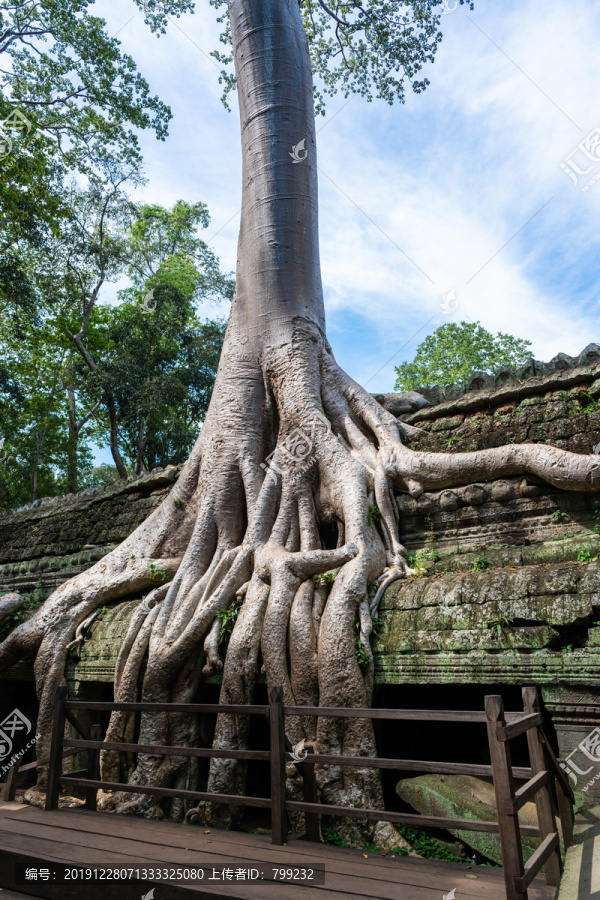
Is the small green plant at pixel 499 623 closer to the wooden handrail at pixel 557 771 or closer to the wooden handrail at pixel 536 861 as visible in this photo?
the wooden handrail at pixel 557 771

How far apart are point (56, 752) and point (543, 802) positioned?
273cm

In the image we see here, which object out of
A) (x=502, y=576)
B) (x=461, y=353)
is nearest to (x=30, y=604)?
(x=502, y=576)

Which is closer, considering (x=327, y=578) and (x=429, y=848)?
(x=429, y=848)

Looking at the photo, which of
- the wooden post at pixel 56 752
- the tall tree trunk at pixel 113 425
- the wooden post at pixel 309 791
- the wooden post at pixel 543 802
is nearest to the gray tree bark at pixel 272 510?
the wooden post at pixel 309 791

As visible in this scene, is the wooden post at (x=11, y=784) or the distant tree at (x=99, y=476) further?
the distant tree at (x=99, y=476)

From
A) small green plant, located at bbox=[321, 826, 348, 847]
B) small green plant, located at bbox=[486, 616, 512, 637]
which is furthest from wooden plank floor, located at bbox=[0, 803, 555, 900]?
small green plant, located at bbox=[486, 616, 512, 637]

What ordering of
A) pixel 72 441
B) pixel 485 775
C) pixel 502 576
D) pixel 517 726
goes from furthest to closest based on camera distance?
1. pixel 72 441
2. pixel 502 576
3. pixel 485 775
4. pixel 517 726

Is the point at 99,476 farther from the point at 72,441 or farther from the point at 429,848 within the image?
the point at 429,848

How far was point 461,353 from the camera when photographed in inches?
769

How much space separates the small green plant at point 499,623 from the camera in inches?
132

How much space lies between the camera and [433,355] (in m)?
20.1

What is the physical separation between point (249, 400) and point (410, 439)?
1475 mm

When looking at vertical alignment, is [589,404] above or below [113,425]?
below

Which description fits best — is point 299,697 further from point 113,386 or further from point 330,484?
point 113,386
